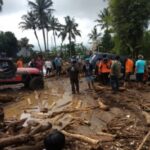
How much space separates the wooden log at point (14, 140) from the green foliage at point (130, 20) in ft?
94.9

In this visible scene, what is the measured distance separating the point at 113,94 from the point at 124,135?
8.34 meters

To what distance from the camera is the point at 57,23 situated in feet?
296

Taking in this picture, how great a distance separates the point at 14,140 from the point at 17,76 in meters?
12.6

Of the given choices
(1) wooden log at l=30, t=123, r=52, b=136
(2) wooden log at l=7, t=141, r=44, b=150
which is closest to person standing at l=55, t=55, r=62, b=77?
(1) wooden log at l=30, t=123, r=52, b=136

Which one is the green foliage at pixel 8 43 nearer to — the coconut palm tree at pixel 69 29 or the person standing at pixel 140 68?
the coconut palm tree at pixel 69 29

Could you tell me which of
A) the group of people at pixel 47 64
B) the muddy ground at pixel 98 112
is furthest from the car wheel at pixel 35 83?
the group of people at pixel 47 64

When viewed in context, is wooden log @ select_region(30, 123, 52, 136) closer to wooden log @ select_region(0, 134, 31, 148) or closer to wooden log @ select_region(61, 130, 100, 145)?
wooden log @ select_region(0, 134, 31, 148)

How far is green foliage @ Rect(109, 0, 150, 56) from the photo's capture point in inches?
1473

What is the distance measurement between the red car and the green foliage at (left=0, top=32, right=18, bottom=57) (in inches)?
2289

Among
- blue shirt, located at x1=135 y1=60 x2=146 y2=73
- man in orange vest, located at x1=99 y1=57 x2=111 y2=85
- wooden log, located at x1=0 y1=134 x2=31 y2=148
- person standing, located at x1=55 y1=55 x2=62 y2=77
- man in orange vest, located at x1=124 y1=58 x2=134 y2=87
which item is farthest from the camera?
person standing, located at x1=55 y1=55 x2=62 y2=77

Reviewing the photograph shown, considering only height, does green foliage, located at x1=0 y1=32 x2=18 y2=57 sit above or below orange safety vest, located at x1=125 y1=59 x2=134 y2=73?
above

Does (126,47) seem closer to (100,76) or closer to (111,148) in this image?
(100,76)

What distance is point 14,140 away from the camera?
988 centimetres

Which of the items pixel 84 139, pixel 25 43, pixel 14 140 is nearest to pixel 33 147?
pixel 14 140
